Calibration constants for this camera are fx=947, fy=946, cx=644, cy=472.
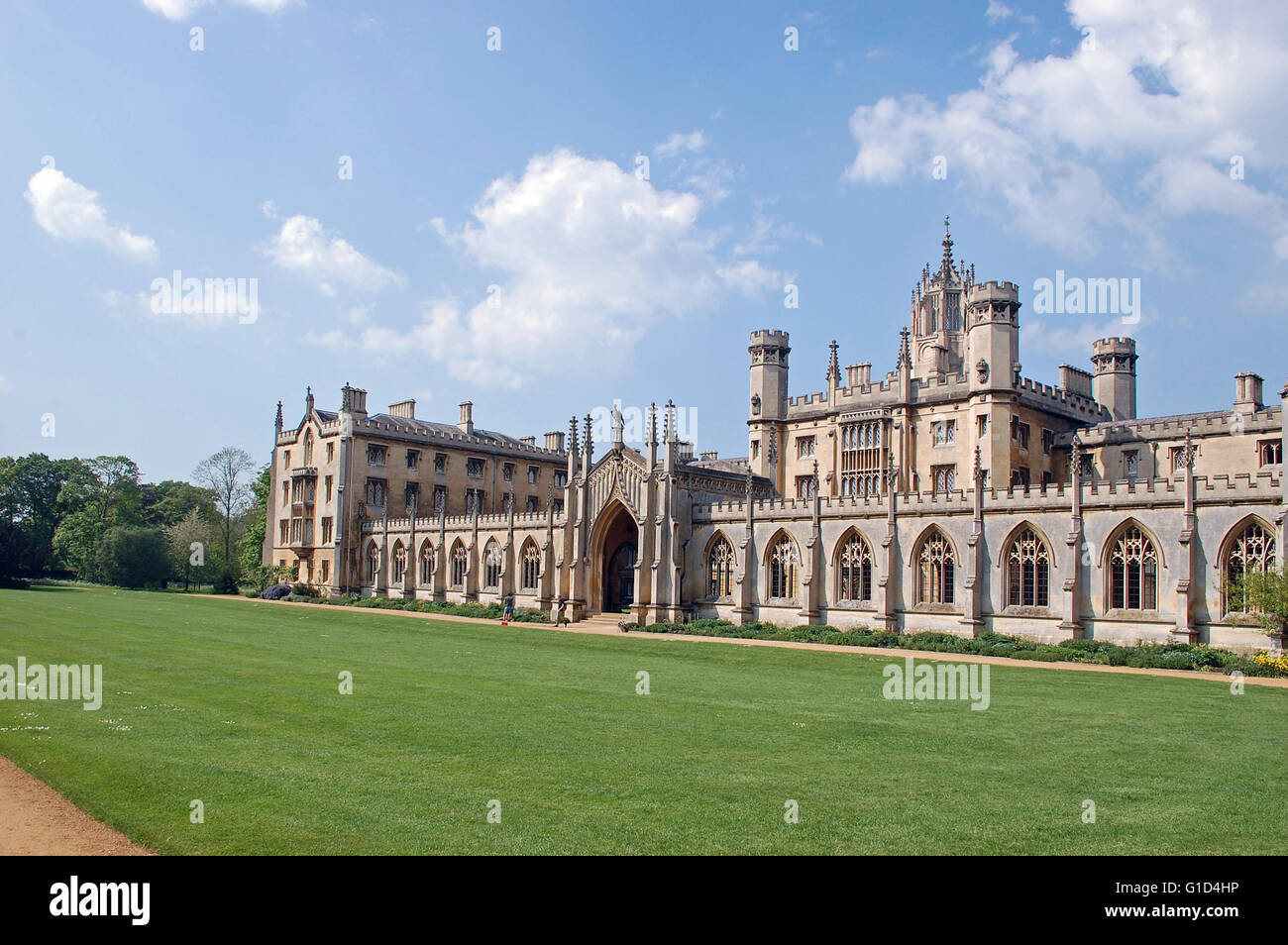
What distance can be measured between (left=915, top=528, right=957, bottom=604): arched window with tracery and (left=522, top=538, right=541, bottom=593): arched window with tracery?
24023 mm

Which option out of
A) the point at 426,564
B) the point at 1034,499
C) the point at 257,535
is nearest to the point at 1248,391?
the point at 1034,499

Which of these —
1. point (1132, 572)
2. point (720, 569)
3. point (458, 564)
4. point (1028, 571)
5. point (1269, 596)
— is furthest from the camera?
point (458, 564)

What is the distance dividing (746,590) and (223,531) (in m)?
65.1

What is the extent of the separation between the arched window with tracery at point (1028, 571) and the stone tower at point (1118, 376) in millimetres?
22886

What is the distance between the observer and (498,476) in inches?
2857

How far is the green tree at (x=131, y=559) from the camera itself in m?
76.9

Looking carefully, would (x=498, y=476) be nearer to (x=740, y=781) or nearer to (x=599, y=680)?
(x=599, y=680)

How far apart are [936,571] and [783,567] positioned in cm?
736

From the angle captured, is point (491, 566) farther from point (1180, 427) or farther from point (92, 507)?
point (92, 507)

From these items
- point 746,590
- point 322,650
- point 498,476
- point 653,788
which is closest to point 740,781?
point 653,788

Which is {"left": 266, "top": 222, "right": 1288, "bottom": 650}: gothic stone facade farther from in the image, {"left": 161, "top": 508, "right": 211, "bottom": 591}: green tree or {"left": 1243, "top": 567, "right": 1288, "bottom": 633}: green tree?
{"left": 161, "top": 508, "right": 211, "bottom": 591}: green tree

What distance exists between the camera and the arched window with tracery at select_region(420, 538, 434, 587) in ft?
203

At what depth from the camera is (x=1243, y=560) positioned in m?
29.7

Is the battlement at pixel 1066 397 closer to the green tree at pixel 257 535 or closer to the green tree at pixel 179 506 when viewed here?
the green tree at pixel 257 535
